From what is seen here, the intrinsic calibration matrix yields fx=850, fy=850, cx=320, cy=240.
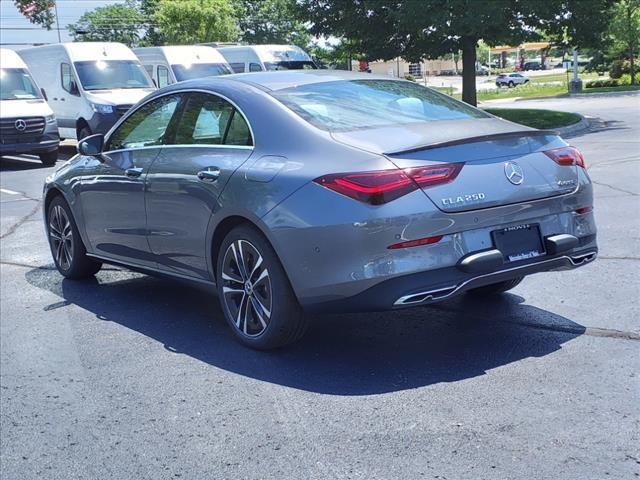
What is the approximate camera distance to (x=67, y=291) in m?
7.06

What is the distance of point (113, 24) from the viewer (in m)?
83.3

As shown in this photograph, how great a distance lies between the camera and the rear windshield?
16.4ft

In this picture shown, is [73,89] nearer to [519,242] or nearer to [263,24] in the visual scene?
[519,242]

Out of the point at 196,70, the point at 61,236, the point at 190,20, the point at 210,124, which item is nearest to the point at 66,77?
the point at 196,70

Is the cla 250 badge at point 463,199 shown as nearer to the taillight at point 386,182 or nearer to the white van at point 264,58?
the taillight at point 386,182

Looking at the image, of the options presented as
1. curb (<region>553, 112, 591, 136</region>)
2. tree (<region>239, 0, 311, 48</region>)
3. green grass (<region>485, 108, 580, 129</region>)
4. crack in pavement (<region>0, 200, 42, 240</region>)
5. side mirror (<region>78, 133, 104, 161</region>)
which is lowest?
crack in pavement (<region>0, 200, 42, 240</region>)

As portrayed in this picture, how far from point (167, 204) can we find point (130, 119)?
1186 mm

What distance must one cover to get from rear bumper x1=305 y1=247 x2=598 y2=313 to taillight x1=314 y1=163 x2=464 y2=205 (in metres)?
0.43

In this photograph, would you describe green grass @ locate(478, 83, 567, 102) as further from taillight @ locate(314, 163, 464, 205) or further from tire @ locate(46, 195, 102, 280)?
taillight @ locate(314, 163, 464, 205)

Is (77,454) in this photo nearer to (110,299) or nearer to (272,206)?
(272,206)

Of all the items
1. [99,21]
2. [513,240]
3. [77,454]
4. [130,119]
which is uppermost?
[99,21]

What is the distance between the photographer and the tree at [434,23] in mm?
23328

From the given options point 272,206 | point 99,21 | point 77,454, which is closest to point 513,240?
point 272,206

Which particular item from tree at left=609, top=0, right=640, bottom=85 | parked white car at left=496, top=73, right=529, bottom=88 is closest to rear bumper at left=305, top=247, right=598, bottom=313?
tree at left=609, top=0, right=640, bottom=85
